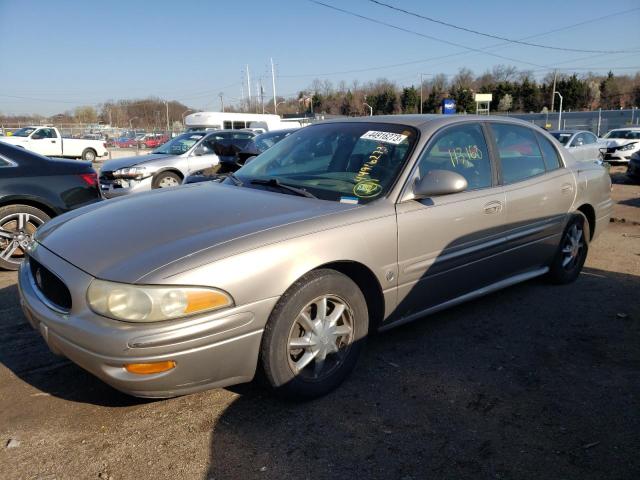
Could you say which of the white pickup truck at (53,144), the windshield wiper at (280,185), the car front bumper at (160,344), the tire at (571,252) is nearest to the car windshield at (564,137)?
the tire at (571,252)

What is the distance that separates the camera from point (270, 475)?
2.21 metres

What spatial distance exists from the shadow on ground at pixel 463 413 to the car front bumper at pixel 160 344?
15.2 inches

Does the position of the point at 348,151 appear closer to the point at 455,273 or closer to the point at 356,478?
the point at 455,273

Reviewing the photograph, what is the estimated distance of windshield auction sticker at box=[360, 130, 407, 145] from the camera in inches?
134

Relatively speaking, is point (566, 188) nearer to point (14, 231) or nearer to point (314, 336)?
point (314, 336)

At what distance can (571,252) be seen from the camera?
15.6 feet

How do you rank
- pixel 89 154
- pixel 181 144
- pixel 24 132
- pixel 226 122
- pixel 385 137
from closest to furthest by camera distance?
pixel 385 137 → pixel 181 144 → pixel 24 132 → pixel 89 154 → pixel 226 122


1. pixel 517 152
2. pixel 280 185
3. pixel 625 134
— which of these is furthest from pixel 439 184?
pixel 625 134

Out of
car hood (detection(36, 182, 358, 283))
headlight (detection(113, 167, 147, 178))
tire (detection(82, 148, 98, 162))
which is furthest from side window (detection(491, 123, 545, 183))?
tire (detection(82, 148, 98, 162))

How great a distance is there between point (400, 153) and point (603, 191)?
2948 millimetres

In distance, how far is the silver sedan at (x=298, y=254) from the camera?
2.27 m

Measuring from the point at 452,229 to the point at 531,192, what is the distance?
1.13 meters

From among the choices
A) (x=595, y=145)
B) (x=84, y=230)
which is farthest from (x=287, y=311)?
(x=595, y=145)

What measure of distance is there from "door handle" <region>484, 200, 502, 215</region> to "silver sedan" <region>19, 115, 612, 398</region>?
15mm
